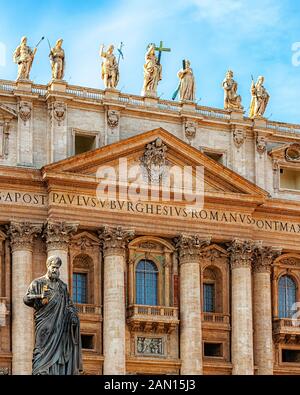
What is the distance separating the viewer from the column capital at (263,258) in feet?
177

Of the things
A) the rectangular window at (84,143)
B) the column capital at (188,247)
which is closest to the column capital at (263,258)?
the column capital at (188,247)

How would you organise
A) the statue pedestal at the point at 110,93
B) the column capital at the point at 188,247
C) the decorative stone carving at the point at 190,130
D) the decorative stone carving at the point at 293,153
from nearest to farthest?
1. the column capital at the point at 188,247
2. the statue pedestal at the point at 110,93
3. the decorative stone carving at the point at 190,130
4. the decorative stone carving at the point at 293,153

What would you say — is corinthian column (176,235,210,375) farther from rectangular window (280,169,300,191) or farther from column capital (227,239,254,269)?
rectangular window (280,169,300,191)

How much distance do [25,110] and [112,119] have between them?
397 centimetres

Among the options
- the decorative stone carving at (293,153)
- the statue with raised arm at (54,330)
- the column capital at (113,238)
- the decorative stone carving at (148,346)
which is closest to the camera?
the statue with raised arm at (54,330)

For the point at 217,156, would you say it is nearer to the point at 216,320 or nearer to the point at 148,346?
the point at 216,320

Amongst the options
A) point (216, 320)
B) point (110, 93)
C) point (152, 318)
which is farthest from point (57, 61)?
point (216, 320)

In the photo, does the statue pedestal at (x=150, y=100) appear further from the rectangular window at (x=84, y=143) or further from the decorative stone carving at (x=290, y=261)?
the decorative stone carving at (x=290, y=261)

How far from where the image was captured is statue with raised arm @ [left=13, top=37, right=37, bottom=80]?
51.6 m

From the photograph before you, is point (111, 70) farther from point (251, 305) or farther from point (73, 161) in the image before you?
point (251, 305)

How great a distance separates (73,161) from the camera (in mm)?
50438

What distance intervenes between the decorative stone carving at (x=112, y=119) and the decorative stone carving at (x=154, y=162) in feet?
5.81
